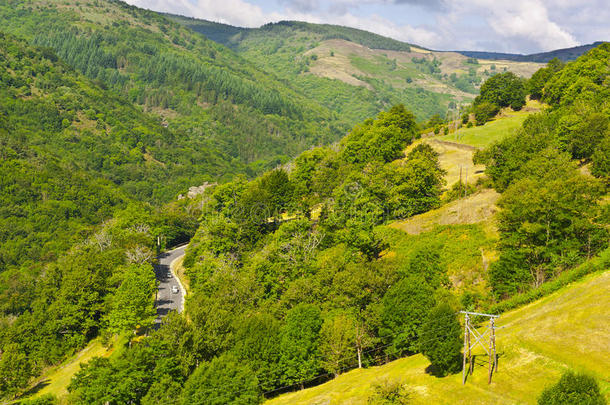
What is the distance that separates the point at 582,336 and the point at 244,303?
45.7 m

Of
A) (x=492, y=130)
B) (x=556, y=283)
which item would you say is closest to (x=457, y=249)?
(x=556, y=283)

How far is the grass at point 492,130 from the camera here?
372 feet

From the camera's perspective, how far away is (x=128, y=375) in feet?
161

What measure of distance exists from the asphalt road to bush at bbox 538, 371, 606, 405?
61.8 metres

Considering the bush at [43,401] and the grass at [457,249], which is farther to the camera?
the grass at [457,249]

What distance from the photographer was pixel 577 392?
26.9 metres

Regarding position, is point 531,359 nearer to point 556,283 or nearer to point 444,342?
point 444,342

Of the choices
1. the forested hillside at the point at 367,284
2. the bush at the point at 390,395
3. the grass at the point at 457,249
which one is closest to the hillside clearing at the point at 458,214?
the grass at the point at 457,249

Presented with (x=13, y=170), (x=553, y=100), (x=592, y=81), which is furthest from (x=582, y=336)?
(x=13, y=170)

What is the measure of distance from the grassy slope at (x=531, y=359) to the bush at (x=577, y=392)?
5584mm

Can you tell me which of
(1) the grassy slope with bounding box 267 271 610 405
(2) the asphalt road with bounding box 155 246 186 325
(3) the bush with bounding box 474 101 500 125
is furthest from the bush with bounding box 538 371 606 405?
(3) the bush with bounding box 474 101 500 125

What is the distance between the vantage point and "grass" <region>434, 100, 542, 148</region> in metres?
114

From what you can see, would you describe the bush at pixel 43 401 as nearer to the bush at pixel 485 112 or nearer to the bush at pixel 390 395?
the bush at pixel 390 395

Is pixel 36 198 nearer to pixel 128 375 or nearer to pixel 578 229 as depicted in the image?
pixel 128 375
